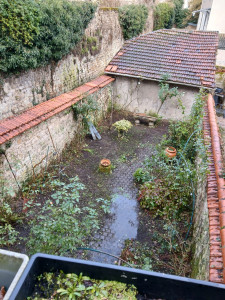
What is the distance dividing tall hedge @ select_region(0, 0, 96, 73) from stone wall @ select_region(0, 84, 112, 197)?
1697mm

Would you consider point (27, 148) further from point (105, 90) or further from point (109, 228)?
point (105, 90)

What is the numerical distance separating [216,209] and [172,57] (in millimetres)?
10428

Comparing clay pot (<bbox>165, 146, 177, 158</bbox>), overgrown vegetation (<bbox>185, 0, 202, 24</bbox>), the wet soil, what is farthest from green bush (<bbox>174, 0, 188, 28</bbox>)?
clay pot (<bbox>165, 146, 177, 158</bbox>)

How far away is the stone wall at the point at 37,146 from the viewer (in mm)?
5520

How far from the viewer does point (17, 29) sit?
17.6ft

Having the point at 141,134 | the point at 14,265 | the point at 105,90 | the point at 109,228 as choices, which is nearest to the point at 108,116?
the point at 105,90

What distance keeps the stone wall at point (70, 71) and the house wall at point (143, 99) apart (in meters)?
1.41

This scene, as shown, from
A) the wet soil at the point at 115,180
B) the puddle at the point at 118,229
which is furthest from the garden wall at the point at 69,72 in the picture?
the puddle at the point at 118,229

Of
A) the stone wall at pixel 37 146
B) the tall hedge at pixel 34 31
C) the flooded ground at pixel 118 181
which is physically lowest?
the flooded ground at pixel 118 181

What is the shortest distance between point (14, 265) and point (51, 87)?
6.72 metres

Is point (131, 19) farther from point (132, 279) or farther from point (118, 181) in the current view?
point (132, 279)

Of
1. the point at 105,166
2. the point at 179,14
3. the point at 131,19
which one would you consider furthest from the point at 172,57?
the point at 179,14

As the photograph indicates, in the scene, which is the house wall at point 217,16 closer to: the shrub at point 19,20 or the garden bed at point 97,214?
the garden bed at point 97,214

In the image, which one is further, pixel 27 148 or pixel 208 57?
pixel 208 57
